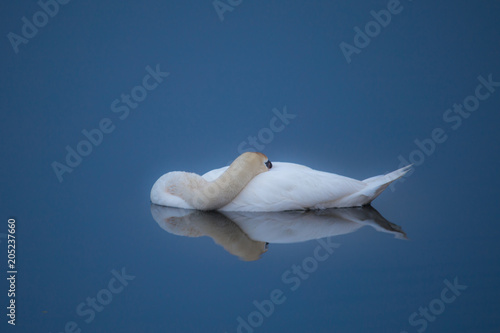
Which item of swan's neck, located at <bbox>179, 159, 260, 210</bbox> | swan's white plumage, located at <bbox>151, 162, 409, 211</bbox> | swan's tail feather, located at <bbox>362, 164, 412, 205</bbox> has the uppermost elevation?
swan's neck, located at <bbox>179, 159, 260, 210</bbox>

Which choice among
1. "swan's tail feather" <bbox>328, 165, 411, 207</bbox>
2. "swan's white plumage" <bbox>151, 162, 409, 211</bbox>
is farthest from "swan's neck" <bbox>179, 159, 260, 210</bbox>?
"swan's tail feather" <bbox>328, 165, 411, 207</bbox>

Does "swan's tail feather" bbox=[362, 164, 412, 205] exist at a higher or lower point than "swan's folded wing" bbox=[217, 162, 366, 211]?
lower

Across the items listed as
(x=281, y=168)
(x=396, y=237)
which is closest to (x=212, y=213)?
(x=281, y=168)

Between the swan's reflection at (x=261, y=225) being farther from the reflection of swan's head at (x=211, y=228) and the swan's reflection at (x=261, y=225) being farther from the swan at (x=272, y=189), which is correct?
the swan at (x=272, y=189)

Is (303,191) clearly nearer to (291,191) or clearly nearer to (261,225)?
(291,191)

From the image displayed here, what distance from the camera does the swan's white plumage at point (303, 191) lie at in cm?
1005

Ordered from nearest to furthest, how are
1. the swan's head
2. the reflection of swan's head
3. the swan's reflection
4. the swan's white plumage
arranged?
1. the reflection of swan's head
2. the swan's reflection
3. the swan's white plumage
4. the swan's head

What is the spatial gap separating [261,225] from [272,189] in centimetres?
81

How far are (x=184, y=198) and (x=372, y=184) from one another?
2.66 m

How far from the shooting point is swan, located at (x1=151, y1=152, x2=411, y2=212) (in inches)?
396

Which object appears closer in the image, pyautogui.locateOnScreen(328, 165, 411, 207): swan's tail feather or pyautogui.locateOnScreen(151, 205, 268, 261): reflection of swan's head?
pyautogui.locateOnScreen(151, 205, 268, 261): reflection of swan's head

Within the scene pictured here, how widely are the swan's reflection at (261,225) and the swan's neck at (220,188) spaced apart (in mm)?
154

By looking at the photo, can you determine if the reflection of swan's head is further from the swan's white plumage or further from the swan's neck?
the swan's white plumage

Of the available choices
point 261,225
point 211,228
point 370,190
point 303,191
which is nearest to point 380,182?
point 370,190
